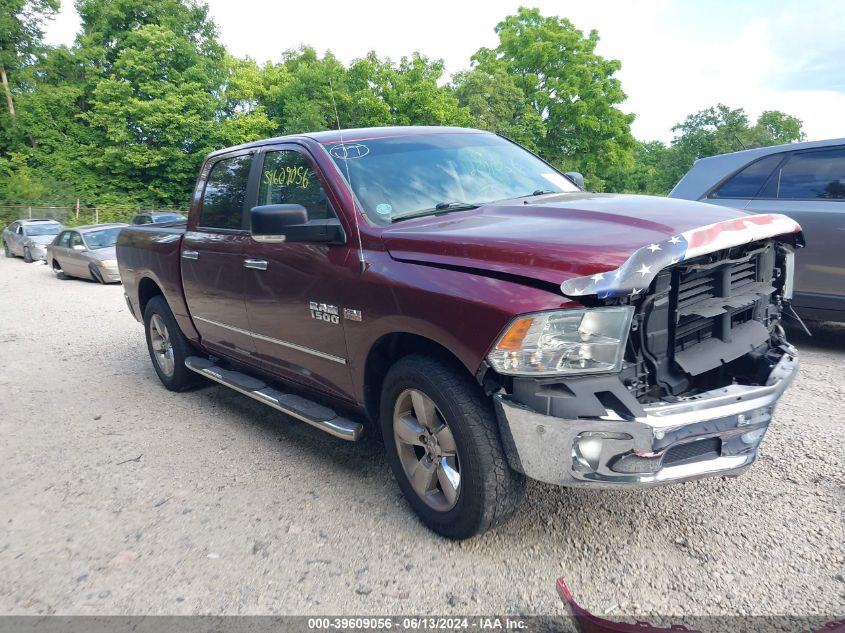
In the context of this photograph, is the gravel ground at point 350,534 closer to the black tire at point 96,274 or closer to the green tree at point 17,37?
the black tire at point 96,274

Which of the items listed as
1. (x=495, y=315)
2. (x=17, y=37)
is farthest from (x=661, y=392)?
(x=17, y=37)

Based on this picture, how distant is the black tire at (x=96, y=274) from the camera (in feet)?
49.4

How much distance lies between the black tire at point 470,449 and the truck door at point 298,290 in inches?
27.3

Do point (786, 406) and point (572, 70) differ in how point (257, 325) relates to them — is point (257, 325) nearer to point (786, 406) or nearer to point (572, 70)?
point (786, 406)

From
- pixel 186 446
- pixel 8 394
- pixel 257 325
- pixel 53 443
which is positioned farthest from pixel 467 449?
pixel 8 394

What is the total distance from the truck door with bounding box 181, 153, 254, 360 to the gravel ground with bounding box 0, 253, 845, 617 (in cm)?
75

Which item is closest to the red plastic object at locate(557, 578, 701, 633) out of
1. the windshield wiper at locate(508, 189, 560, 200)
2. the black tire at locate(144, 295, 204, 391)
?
the windshield wiper at locate(508, 189, 560, 200)

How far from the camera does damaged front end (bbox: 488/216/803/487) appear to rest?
2434 millimetres

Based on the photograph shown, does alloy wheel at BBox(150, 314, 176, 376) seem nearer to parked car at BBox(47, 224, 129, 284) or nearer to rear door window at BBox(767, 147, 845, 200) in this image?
rear door window at BBox(767, 147, 845, 200)

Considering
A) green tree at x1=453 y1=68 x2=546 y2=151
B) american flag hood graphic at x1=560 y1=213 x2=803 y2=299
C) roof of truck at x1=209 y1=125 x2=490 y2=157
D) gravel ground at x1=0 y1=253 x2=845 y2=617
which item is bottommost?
gravel ground at x1=0 y1=253 x2=845 y2=617

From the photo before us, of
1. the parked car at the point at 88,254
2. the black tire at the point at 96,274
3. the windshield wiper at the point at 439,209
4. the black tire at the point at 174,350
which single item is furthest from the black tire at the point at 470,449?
the black tire at the point at 96,274

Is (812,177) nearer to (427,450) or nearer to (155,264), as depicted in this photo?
(427,450)

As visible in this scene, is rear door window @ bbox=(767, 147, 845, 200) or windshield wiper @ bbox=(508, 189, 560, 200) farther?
rear door window @ bbox=(767, 147, 845, 200)

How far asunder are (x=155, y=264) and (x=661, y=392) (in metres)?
4.40
